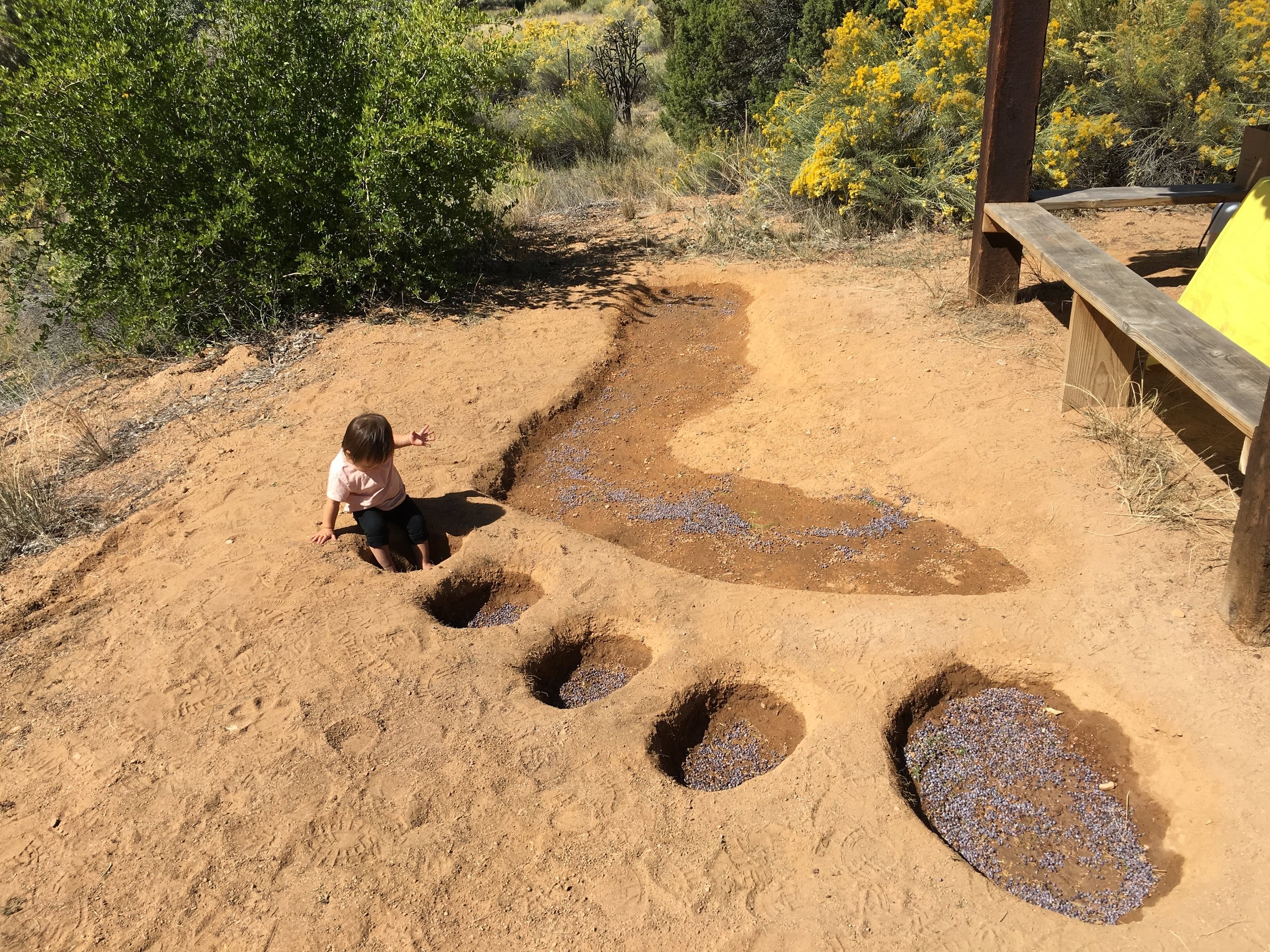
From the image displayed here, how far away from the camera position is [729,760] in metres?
3.10

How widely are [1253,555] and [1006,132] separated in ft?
11.6

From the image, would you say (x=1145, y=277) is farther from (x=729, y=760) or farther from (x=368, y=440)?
(x=368, y=440)

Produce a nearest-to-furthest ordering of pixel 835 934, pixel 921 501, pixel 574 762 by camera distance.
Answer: pixel 835 934 < pixel 574 762 < pixel 921 501

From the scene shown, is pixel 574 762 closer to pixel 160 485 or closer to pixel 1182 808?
pixel 1182 808

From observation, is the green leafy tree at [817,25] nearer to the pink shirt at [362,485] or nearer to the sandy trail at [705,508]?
the sandy trail at [705,508]

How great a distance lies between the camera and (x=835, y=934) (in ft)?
7.75

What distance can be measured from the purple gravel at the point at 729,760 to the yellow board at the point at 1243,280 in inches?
108

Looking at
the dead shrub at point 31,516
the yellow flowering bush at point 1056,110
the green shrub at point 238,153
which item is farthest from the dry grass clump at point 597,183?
the dead shrub at point 31,516

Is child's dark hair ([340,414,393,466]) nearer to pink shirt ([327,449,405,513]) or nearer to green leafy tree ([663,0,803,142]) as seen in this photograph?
pink shirt ([327,449,405,513])

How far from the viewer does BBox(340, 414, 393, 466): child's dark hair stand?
392 cm

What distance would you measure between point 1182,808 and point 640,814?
159 cm

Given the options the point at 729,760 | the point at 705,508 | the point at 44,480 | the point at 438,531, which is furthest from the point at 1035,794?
the point at 44,480

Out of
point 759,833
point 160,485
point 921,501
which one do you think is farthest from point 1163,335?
point 160,485

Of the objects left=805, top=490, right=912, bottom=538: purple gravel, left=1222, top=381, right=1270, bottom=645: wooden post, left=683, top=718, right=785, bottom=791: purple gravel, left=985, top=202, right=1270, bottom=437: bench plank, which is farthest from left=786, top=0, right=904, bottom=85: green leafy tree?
left=683, top=718, right=785, bottom=791: purple gravel
